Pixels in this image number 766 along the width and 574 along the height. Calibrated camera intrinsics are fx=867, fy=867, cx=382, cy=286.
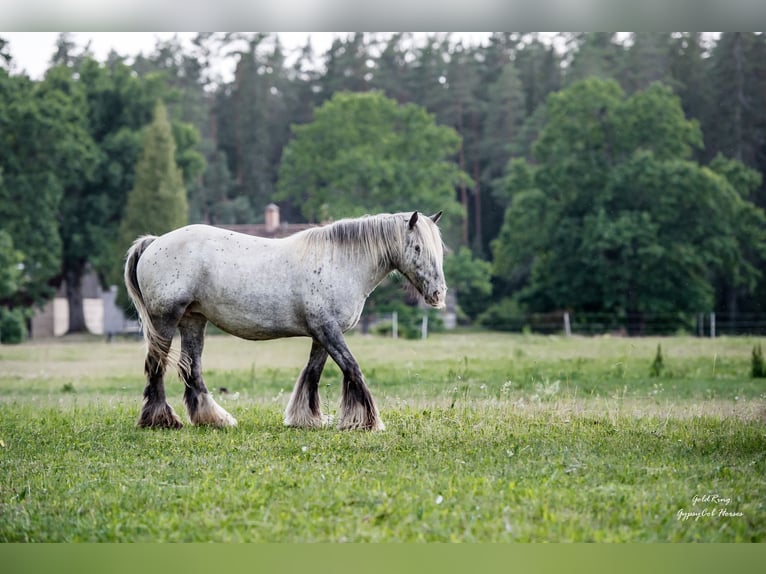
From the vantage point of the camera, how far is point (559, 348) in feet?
76.7

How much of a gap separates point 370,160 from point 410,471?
36469 mm

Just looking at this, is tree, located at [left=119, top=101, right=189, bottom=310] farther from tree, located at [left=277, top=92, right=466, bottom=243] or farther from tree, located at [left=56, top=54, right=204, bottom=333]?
tree, located at [left=277, top=92, right=466, bottom=243]

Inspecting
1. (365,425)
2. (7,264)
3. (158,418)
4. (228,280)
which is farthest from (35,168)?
(365,425)

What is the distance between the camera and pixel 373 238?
920cm

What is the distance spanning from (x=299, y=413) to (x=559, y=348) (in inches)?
602

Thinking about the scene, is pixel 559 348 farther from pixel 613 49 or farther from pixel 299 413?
pixel 613 49

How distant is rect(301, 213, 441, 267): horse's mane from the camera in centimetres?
916

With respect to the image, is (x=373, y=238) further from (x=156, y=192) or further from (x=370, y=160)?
(x=370, y=160)

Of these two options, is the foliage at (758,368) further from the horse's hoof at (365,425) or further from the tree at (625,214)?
the tree at (625,214)

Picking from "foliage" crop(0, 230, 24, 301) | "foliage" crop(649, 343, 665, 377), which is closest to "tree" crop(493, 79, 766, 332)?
"foliage" crop(649, 343, 665, 377)

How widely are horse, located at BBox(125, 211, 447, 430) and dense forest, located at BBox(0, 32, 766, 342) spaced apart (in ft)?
85.8

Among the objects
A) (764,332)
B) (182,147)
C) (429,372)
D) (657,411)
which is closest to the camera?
(657,411)

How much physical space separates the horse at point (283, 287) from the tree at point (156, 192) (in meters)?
29.4

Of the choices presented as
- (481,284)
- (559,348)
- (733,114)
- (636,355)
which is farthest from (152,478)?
(733,114)
